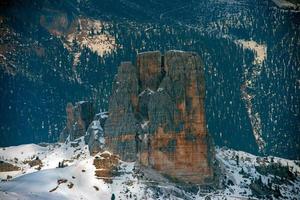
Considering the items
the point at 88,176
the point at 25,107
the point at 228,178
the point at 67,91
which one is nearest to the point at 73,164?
the point at 88,176

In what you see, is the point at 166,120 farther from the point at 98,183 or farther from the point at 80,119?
the point at 80,119

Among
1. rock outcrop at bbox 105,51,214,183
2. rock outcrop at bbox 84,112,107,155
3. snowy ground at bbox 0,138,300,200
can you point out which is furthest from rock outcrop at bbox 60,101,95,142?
rock outcrop at bbox 105,51,214,183

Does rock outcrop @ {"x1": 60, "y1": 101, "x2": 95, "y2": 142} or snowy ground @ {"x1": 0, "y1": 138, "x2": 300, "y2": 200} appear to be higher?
rock outcrop @ {"x1": 60, "y1": 101, "x2": 95, "y2": 142}

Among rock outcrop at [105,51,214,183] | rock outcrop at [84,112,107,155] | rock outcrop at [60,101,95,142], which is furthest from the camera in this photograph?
rock outcrop at [60,101,95,142]

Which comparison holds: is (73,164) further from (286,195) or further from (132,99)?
(286,195)

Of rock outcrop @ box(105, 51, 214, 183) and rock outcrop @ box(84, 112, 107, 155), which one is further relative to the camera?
rock outcrop @ box(84, 112, 107, 155)

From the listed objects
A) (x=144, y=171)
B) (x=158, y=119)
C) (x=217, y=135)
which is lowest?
(x=217, y=135)

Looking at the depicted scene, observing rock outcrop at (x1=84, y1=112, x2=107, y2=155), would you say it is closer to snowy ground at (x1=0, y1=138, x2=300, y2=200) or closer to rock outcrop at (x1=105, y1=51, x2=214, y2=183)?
snowy ground at (x1=0, y1=138, x2=300, y2=200)

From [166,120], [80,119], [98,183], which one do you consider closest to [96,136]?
[98,183]
